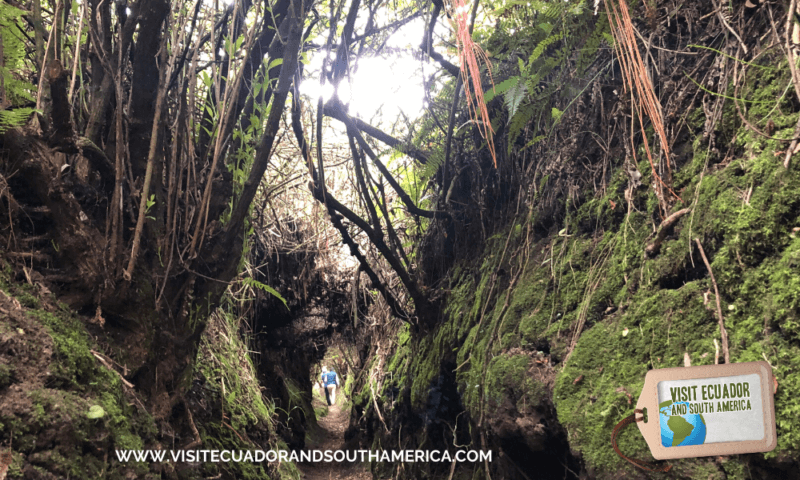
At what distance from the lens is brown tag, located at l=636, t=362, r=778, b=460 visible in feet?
3.65

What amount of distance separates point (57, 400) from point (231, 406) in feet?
6.86

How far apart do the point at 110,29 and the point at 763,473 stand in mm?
2624

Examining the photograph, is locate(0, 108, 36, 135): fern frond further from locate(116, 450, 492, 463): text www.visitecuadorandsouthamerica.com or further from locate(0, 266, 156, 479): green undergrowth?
locate(116, 450, 492, 463): text www.visitecuadorandsouthamerica.com

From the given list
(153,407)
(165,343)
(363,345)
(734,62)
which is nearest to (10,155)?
(165,343)

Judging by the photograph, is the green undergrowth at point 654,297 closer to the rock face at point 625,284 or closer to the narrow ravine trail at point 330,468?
the rock face at point 625,284

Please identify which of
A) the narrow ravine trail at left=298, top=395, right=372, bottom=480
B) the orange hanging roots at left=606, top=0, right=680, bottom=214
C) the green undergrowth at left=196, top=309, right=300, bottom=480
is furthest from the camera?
the narrow ravine trail at left=298, top=395, right=372, bottom=480

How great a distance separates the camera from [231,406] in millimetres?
3426

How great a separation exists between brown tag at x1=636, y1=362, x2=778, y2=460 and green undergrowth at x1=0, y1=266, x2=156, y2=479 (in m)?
1.71

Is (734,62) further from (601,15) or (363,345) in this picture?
(363,345)

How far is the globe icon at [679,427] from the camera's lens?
1.18 m

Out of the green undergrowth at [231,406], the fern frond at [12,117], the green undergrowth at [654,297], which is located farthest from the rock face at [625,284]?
the fern frond at [12,117]

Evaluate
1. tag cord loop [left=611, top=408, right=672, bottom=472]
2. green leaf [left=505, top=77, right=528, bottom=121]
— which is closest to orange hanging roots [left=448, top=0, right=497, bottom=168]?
green leaf [left=505, top=77, right=528, bottom=121]

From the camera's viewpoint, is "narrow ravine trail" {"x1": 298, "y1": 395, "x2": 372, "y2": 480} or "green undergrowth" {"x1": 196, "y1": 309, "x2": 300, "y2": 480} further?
"narrow ravine trail" {"x1": 298, "y1": 395, "x2": 372, "y2": 480}

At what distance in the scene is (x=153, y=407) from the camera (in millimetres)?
2113
